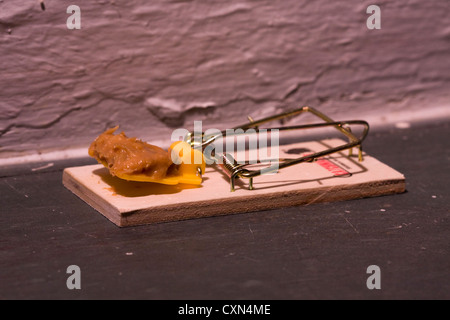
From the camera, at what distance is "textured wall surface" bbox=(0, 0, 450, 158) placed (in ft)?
6.22

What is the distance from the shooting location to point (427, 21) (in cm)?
226

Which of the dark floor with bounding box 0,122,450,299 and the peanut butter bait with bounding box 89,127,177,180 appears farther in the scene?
the peanut butter bait with bounding box 89,127,177,180

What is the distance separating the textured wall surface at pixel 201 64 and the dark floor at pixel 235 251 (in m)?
0.28

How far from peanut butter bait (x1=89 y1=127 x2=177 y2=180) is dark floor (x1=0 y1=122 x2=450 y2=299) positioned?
4.2 inches

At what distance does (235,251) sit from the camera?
55.1 inches

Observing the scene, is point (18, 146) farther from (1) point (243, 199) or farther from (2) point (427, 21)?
(2) point (427, 21)

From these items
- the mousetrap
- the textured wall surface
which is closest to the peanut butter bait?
the mousetrap

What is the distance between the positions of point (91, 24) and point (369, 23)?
80 centimetres

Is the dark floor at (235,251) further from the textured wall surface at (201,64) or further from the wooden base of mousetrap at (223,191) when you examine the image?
the textured wall surface at (201,64)

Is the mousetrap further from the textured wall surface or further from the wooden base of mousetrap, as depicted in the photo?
the textured wall surface

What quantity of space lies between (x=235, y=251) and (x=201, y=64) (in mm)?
774

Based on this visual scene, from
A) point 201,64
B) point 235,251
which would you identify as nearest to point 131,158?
point 235,251

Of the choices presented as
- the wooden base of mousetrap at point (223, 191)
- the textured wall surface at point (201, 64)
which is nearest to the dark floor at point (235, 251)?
the wooden base of mousetrap at point (223, 191)

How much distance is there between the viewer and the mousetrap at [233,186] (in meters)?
1.52
